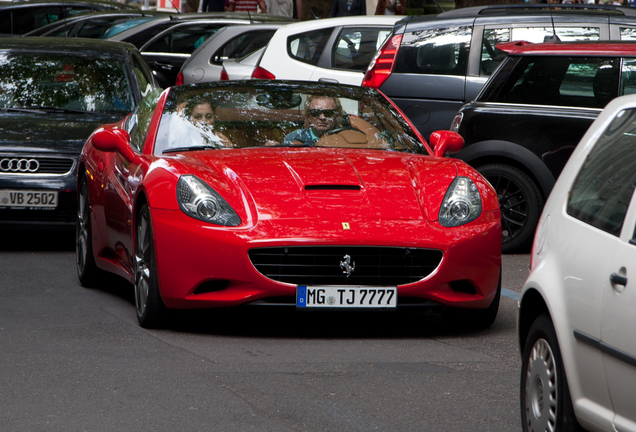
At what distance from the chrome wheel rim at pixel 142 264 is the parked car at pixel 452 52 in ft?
15.4

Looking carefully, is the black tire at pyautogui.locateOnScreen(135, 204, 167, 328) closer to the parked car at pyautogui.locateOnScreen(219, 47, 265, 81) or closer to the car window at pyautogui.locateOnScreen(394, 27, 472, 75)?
the car window at pyautogui.locateOnScreen(394, 27, 472, 75)

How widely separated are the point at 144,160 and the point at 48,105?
3.80 m

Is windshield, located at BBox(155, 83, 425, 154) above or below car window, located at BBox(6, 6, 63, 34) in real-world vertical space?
above

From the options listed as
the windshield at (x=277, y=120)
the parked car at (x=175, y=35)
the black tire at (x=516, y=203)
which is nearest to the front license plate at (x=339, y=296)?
the windshield at (x=277, y=120)

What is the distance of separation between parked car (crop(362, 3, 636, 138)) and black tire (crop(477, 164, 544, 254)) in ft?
4.97

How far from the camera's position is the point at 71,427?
14.6 ft

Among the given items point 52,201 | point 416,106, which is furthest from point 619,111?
point 416,106

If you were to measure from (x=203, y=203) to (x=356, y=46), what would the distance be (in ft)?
26.0

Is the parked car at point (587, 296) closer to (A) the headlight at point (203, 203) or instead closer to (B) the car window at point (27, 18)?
Answer: (A) the headlight at point (203, 203)

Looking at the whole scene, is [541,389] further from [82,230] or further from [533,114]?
[533,114]

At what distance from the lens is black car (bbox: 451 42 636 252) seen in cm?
888

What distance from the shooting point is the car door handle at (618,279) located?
3426 mm

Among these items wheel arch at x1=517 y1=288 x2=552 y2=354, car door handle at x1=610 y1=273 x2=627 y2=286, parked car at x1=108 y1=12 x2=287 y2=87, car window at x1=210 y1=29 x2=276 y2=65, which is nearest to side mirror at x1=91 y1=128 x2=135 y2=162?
wheel arch at x1=517 y1=288 x2=552 y2=354

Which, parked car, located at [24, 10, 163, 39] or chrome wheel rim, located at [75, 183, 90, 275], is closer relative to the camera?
chrome wheel rim, located at [75, 183, 90, 275]
